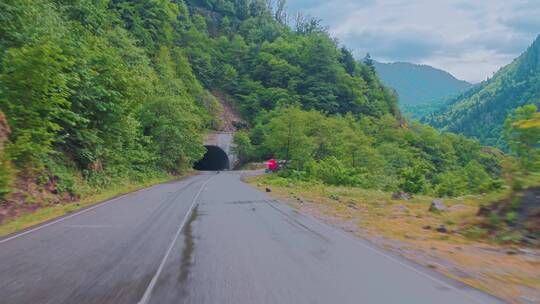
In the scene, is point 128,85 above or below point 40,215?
above

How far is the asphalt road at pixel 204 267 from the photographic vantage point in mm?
5738

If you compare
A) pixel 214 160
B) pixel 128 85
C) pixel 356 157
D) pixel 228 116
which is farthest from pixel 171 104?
pixel 228 116

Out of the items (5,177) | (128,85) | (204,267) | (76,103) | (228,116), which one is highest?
(228,116)

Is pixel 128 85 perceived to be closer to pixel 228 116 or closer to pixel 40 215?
pixel 40 215

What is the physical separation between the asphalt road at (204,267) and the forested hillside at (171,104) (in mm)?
6219

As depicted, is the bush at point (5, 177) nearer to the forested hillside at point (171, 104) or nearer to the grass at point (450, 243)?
the forested hillside at point (171, 104)

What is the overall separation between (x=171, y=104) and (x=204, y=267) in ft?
124

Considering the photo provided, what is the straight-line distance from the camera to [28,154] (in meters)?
16.5

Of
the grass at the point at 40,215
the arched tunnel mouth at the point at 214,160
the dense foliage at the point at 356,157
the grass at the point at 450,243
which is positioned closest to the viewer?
the grass at the point at 450,243

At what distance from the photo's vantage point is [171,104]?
4338 centimetres

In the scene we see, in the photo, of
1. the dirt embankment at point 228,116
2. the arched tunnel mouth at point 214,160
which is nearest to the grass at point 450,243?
the arched tunnel mouth at point 214,160

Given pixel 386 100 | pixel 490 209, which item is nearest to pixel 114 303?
pixel 490 209

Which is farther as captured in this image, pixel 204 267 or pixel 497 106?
pixel 497 106

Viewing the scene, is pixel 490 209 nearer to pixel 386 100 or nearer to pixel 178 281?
pixel 178 281
